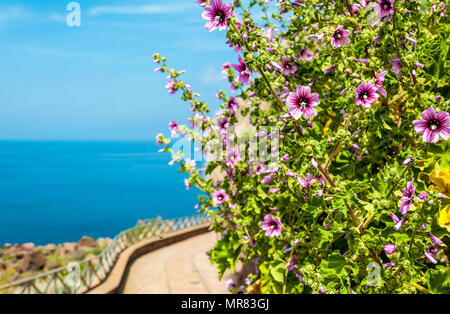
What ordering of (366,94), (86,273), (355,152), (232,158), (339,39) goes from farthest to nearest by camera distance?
(86,273) < (232,158) < (355,152) < (339,39) < (366,94)

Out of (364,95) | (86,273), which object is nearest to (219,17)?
(364,95)

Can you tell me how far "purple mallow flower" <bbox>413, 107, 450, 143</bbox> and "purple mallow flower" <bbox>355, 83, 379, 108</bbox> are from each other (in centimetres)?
26

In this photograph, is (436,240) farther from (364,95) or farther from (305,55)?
(305,55)

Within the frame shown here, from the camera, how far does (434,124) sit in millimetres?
1820

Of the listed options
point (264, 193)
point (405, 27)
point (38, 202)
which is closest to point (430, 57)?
point (405, 27)

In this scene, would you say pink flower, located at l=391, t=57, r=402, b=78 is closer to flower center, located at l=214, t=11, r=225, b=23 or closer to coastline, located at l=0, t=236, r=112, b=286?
flower center, located at l=214, t=11, r=225, b=23

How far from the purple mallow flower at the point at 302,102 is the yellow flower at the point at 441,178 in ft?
2.81

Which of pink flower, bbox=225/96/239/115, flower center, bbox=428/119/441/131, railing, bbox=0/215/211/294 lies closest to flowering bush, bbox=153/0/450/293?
flower center, bbox=428/119/441/131

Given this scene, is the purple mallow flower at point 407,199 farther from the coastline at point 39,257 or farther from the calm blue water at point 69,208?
the calm blue water at point 69,208

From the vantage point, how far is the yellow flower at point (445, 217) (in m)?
2.11

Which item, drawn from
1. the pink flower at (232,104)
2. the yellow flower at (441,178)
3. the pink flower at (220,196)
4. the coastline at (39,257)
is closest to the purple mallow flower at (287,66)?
the pink flower at (232,104)

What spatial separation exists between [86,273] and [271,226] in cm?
923

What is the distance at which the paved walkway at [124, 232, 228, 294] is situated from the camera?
10188mm

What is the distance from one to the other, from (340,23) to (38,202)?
161 metres
